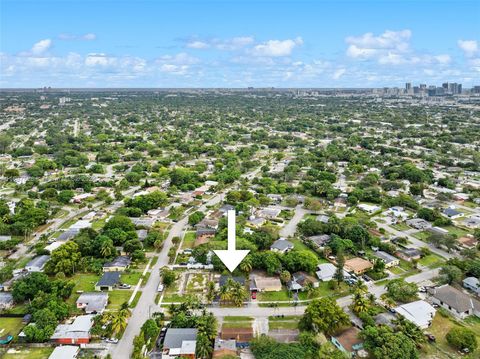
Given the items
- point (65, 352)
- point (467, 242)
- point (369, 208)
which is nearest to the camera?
point (65, 352)

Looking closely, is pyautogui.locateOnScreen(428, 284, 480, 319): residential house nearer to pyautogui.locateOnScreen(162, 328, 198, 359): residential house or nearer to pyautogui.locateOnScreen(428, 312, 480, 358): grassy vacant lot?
pyautogui.locateOnScreen(428, 312, 480, 358): grassy vacant lot

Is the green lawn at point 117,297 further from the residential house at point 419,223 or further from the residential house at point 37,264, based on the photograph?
the residential house at point 419,223

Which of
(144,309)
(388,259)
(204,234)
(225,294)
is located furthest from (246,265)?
(388,259)

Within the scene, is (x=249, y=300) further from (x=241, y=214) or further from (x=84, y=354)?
(x=241, y=214)

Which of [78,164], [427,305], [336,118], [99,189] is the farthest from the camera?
[336,118]

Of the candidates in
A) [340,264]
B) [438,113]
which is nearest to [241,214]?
[340,264]

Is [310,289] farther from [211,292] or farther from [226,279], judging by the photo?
[211,292]
